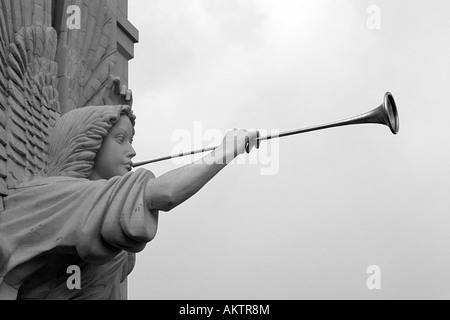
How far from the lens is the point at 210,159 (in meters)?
6.63

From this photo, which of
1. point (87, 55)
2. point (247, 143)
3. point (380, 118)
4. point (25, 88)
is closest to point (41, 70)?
point (25, 88)

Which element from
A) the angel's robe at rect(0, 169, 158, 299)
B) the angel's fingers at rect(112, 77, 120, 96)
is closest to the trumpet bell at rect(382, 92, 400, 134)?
the angel's robe at rect(0, 169, 158, 299)

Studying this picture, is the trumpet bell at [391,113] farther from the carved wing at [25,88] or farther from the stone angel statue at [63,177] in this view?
the carved wing at [25,88]

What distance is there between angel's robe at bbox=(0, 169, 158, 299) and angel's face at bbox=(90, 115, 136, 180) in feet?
1.17

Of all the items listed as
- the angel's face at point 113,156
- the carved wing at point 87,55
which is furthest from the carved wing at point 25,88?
the angel's face at point 113,156

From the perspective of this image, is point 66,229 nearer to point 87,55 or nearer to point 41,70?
point 41,70

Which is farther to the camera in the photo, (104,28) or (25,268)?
(104,28)

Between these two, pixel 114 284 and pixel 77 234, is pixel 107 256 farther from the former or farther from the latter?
pixel 114 284

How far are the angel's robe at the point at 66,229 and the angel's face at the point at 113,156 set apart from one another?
357mm

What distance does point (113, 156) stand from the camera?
7.34 m

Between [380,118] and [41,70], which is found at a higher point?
[41,70]

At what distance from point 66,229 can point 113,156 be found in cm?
96
